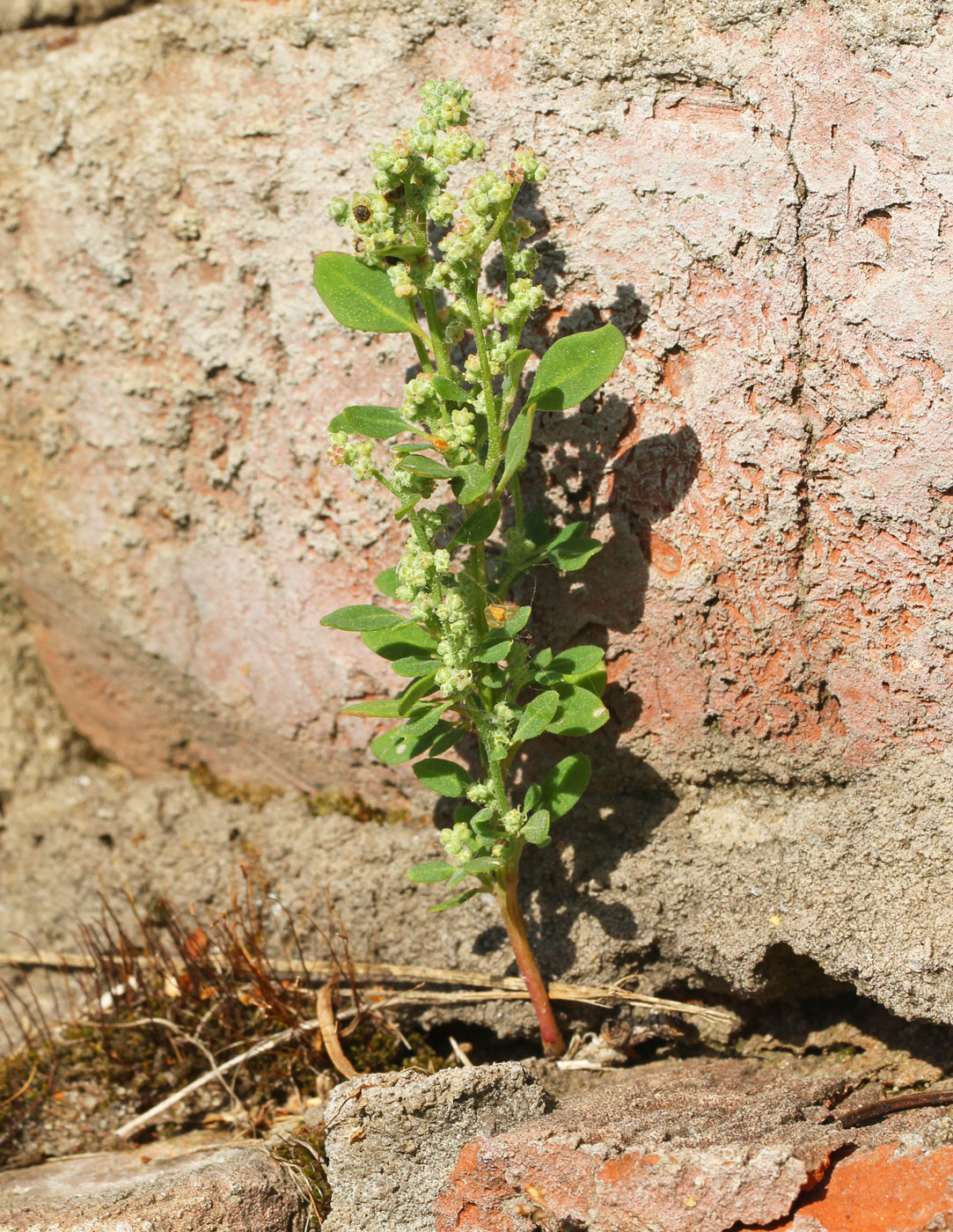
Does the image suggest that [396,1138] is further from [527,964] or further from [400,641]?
[400,641]

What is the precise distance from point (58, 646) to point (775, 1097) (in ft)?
7.17

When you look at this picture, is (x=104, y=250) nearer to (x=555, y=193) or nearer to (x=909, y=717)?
(x=555, y=193)

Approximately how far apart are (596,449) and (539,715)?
0.61 meters

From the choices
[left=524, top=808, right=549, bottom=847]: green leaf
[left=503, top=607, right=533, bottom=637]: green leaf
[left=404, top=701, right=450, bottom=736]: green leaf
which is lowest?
[left=524, top=808, right=549, bottom=847]: green leaf

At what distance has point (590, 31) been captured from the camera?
6.63 feet

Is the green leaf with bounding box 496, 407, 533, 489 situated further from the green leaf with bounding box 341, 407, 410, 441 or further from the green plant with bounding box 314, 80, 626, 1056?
the green leaf with bounding box 341, 407, 410, 441

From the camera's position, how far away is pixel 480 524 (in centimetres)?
182

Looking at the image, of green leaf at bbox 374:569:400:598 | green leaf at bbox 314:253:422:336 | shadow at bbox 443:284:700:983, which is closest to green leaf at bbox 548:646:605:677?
shadow at bbox 443:284:700:983

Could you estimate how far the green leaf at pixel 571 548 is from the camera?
190 centimetres

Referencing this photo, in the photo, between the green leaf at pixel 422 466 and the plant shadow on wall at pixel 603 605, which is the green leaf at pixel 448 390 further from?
the plant shadow on wall at pixel 603 605

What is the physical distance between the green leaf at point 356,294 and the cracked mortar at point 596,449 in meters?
0.38

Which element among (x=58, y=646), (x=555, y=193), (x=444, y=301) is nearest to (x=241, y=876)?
(x=58, y=646)

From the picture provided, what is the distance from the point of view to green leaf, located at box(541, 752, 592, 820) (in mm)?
1949

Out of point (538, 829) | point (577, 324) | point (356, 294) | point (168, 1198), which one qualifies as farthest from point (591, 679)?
point (168, 1198)
